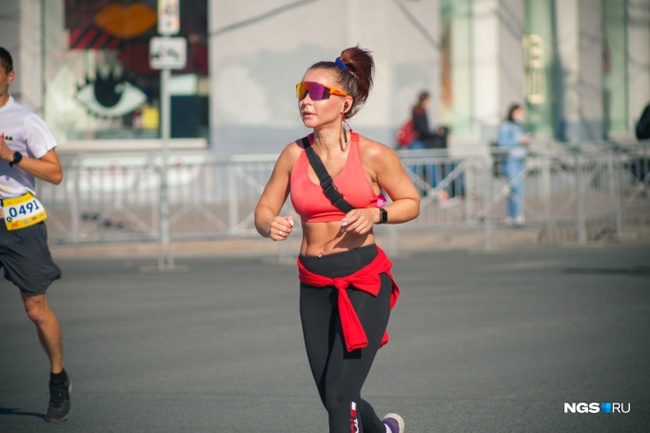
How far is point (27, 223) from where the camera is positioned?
702cm

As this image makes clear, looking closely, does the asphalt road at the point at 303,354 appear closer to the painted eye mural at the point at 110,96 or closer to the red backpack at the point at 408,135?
the red backpack at the point at 408,135

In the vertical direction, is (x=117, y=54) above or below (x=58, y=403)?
above

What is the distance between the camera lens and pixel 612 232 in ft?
61.6

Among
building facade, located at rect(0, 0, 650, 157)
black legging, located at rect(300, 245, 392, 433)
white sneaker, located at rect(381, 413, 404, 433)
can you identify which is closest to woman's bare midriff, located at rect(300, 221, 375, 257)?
black legging, located at rect(300, 245, 392, 433)

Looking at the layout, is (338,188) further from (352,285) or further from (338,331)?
(338,331)

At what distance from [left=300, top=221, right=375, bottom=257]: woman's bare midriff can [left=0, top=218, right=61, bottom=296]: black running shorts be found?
2142 millimetres

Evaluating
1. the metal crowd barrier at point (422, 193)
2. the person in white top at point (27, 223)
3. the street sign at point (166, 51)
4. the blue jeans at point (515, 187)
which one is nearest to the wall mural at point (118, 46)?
the metal crowd barrier at point (422, 193)

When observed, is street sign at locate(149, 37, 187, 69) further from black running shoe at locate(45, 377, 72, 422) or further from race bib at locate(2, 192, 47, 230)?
black running shoe at locate(45, 377, 72, 422)

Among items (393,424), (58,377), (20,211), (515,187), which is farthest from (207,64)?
(393,424)

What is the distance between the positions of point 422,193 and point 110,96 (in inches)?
292

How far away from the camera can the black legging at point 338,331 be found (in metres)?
5.17

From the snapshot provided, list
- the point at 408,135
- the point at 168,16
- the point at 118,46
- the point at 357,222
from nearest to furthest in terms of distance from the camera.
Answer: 1. the point at 357,222
2. the point at 168,16
3. the point at 408,135
4. the point at 118,46

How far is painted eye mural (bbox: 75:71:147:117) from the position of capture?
2291 cm

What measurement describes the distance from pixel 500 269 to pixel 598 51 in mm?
17858
